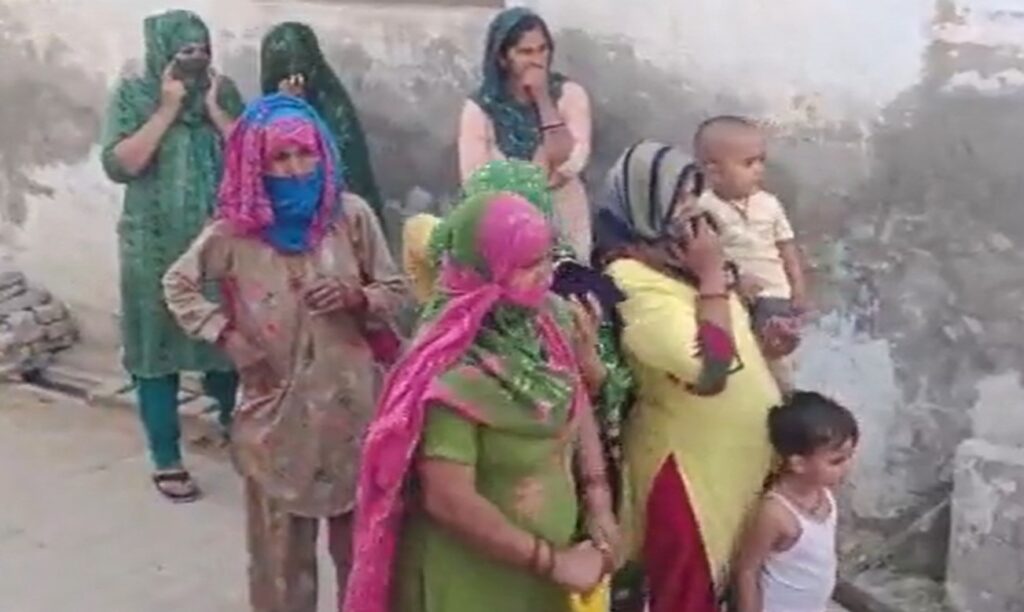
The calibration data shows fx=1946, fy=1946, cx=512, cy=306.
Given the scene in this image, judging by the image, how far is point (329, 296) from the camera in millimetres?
4320

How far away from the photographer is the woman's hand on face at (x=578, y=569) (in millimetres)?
3338

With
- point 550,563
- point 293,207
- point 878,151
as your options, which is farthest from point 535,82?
point 550,563

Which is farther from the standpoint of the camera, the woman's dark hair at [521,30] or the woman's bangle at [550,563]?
the woman's dark hair at [521,30]

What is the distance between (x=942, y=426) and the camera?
5.36 m

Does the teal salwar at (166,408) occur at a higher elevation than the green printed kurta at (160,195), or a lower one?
lower

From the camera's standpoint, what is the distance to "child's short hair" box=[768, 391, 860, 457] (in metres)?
3.92

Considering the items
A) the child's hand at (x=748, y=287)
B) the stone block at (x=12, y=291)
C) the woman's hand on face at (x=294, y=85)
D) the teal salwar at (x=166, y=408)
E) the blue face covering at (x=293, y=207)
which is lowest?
the stone block at (x=12, y=291)

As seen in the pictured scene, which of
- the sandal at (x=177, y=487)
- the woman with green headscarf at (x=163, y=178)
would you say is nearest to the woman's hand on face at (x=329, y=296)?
the woman with green headscarf at (x=163, y=178)

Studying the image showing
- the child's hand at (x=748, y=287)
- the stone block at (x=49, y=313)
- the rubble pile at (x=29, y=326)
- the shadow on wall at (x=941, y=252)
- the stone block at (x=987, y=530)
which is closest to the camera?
the child's hand at (x=748, y=287)

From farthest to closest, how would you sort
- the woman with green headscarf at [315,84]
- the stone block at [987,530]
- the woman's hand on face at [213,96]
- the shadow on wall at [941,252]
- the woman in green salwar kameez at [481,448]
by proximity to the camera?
the woman with green headscarf at [315,84]
the woman's hand on face at [213,96]
the shadow on wall at [941,252]
the stone block at [987,530]
the woman in green salwar kameez at [481,448]

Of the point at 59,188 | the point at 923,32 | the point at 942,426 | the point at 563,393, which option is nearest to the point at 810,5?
the point at 923,32

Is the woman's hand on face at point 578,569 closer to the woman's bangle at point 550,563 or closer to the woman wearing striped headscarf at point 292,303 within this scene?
the woman's bangle at point 550,563

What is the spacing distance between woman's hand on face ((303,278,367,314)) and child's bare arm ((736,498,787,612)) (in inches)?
40.4

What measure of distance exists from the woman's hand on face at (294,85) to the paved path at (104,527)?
128 cm
